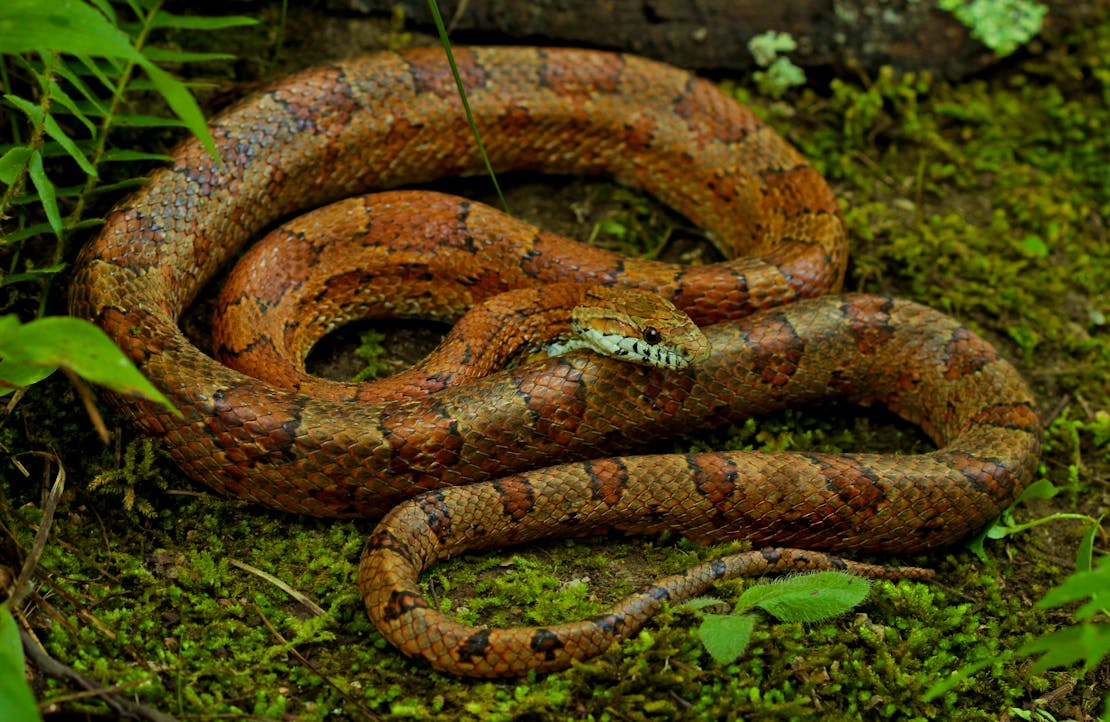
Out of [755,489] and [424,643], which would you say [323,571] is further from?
[755,489]

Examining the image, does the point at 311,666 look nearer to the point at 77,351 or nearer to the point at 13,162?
the point at 77,351

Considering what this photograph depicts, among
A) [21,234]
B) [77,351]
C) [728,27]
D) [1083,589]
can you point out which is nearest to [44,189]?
[21,234]

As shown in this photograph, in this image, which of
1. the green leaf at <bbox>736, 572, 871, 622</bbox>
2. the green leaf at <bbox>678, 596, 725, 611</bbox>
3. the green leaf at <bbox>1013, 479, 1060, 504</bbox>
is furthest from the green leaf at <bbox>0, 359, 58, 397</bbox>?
the green leaf at <bbox>1013, 479, 1060, 504</bbox>

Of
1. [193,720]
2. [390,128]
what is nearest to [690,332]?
[390,128]

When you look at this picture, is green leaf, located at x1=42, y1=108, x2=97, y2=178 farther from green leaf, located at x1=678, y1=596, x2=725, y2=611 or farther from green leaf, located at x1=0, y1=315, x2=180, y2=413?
green leaf, located at x1=678, y1=596, x2=725, y2=611

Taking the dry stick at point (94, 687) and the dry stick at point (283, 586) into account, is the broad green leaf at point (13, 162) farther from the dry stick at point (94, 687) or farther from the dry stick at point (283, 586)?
the dry stick at point (94, 687)
